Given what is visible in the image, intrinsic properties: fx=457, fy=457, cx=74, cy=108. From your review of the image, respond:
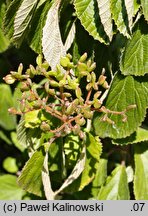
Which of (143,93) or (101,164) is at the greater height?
(143,93)

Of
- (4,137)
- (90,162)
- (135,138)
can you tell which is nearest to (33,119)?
(90,162)

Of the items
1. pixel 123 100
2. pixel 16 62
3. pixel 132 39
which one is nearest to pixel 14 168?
pixel 16 62

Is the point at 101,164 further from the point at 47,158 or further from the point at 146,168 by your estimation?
the point at 47,158

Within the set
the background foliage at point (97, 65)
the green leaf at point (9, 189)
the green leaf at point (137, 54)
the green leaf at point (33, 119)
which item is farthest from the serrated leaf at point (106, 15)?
the green leaf at point (9, 189)

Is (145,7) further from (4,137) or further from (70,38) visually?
(4,137)

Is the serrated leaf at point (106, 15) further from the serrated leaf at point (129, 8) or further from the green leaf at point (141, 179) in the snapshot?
the green leaf at point (141, 179)

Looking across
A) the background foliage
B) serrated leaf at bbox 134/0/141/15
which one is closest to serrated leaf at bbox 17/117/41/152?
the background foliage

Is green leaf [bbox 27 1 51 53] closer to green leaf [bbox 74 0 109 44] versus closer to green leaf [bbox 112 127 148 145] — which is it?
green leaf [bbox 74 0 109 44]
